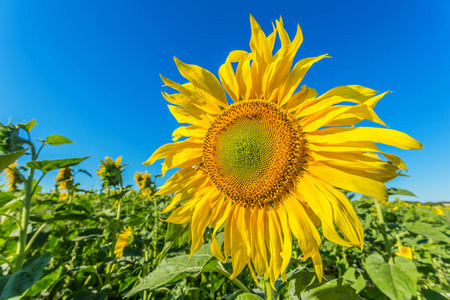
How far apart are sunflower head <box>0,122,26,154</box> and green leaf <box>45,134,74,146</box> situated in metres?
0.23

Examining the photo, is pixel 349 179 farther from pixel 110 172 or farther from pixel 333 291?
pixel 110 172

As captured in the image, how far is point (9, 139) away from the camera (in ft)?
7.11

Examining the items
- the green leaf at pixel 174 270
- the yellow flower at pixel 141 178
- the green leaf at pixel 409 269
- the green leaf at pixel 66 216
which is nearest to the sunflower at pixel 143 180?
the yellow flower at pixel 141 178

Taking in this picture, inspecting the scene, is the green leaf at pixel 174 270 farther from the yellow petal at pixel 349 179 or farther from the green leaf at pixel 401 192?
the green leaf at pixel 401 192

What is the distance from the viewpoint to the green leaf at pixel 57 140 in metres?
2.27

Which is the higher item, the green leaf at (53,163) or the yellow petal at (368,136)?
the green leaf at (53,163)

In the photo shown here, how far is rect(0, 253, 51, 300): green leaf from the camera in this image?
138 cm

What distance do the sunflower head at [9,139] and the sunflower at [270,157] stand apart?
5.60 ft

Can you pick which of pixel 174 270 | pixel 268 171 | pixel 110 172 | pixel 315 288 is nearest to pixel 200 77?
pixel 268 171

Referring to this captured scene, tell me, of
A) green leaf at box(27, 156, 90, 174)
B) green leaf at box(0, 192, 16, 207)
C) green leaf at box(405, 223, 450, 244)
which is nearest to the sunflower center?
green leaf at box(27, 156, 90, 174)

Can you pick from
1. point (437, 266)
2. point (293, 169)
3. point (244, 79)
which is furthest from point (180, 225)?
point (437, 266)

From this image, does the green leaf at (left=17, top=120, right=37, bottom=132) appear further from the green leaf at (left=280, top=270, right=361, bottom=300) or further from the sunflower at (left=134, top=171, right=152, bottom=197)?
the sunflower at (left=134, top=171, right=152, bottom=197)

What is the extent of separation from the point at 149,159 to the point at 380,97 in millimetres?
1275

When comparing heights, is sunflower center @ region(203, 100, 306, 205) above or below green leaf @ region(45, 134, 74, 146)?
below
